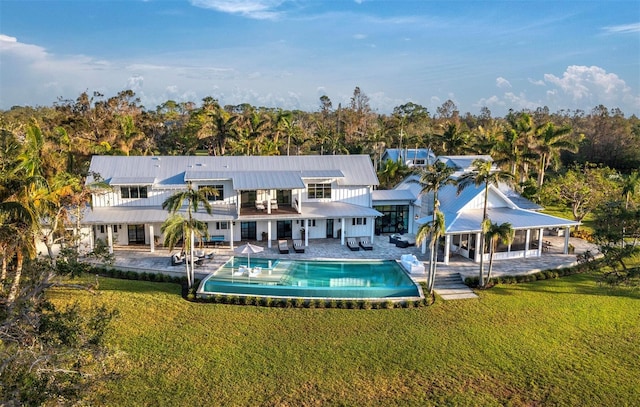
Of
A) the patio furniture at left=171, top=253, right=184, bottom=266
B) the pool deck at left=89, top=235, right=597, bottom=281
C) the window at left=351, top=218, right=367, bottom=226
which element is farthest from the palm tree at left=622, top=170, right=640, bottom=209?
the patio furniture at left=171, top=253, right=184, bottom=266

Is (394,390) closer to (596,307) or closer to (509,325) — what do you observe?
(509,325)

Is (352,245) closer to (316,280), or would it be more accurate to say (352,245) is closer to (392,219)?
(392,219)

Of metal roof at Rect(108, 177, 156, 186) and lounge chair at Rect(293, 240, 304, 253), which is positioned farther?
metal roof at Rect(108, 177, 156, 186)

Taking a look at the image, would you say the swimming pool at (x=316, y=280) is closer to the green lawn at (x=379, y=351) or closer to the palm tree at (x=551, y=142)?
the green lawn at (x=379, y=351)

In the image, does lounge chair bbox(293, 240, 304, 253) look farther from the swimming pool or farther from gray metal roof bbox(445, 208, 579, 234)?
gray metal roof bbox(445, 208, 579, 234)

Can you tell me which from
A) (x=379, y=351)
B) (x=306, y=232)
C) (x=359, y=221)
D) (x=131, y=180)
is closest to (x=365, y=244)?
(x=359, y=221)

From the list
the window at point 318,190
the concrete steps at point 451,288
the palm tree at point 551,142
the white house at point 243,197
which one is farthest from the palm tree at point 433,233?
the palm tree at point 551,142
